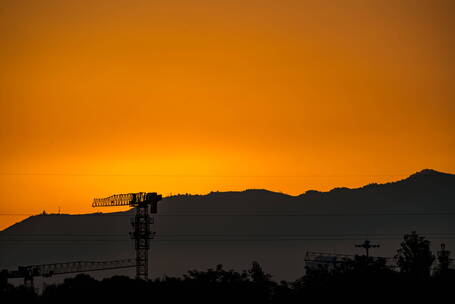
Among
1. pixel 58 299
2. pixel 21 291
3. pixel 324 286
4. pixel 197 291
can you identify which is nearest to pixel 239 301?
pixel 197 291

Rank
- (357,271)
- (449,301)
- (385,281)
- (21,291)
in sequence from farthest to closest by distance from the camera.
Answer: (21,291) < (357,271) < (385,281) < (449,301)

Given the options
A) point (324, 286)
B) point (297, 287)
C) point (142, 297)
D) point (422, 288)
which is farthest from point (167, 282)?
point (422, 288)

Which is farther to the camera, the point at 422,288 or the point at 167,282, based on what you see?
the point at 167,282

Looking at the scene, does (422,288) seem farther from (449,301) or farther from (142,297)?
(142,297)

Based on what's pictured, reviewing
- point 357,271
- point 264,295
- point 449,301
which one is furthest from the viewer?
point 264,295

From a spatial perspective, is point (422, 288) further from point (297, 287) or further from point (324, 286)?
point (297, 287)

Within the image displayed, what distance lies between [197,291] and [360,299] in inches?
1043

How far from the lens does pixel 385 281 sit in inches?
5118

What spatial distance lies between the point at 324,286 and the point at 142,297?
86.0 ft

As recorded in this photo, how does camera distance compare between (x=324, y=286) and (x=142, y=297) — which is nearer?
(x=324, y=286)

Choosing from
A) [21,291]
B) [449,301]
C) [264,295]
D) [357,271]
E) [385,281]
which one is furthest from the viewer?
[21,291]

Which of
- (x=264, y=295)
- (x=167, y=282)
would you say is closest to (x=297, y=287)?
(x=264, y=295)

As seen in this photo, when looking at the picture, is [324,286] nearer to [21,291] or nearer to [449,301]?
[449,301]

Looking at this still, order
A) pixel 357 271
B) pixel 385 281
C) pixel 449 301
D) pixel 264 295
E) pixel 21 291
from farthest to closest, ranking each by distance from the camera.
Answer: pixel 21 291
pixel 264 295
pixel 357 271
pixel 385 281
pixel 449 301
